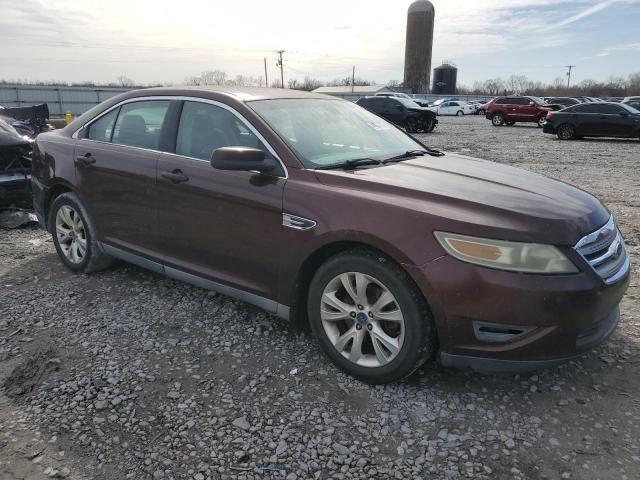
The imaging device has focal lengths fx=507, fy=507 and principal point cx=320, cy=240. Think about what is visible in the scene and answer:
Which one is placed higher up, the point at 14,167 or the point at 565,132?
the point at 14,167

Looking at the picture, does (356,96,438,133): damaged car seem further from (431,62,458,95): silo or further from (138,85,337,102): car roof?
(431,62,458,95): silo

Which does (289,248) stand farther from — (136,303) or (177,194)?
(136,303)

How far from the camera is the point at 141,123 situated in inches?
160

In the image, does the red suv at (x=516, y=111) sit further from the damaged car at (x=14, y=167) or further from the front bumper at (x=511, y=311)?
the front bumper at (x=511, y=311)

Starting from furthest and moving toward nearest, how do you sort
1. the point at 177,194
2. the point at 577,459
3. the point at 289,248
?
1. the point at 177,194
2. the point at 289,248
3. the point at 577,459

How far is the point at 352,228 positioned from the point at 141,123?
87.8 inches

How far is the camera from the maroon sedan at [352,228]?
2.51 meters

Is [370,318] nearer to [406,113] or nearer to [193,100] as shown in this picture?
[193,100]

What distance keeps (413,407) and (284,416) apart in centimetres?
70

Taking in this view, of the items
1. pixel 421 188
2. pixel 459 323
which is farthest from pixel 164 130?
pixel 459 323

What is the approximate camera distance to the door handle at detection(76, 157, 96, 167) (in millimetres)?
4234

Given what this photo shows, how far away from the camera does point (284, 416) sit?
8.84 ft

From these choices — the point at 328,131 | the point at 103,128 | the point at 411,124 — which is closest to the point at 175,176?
the point at 328,131

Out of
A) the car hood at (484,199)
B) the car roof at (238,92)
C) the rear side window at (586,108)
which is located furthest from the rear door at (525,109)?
the car hood at (484,199)
